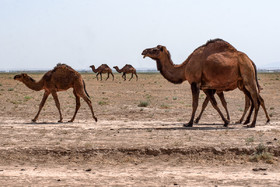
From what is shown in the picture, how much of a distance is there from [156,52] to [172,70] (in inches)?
28.3

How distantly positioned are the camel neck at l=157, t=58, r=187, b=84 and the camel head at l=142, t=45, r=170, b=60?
0.16m

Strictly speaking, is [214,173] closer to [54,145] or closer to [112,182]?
[112,182]

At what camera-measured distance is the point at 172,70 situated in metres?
14.1

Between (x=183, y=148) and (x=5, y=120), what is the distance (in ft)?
25.9

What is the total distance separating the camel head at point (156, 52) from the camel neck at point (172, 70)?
0.51 feet

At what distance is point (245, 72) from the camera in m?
13.5

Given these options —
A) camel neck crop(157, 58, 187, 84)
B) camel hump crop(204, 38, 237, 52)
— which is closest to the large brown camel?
camel hump crop(204, 38, 237, 52)

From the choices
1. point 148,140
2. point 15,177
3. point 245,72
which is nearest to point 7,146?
point 15,177

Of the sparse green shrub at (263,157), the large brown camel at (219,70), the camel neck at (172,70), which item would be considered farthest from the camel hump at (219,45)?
the sparse green shrub at (263,157)

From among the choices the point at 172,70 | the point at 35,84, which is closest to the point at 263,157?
the point at 172,70

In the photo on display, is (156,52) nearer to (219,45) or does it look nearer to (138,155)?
(219,45)

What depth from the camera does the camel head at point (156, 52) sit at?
45.8 feet

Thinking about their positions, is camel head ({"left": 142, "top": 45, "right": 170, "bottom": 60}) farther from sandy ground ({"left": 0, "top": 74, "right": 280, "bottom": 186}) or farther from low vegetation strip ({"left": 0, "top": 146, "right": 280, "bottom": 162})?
low vegetation strip ({"left": 0, "top": 146, "right": 280, "bottom": 162})

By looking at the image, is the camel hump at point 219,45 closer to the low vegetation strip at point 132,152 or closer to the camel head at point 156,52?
the camel head at point 156,52
